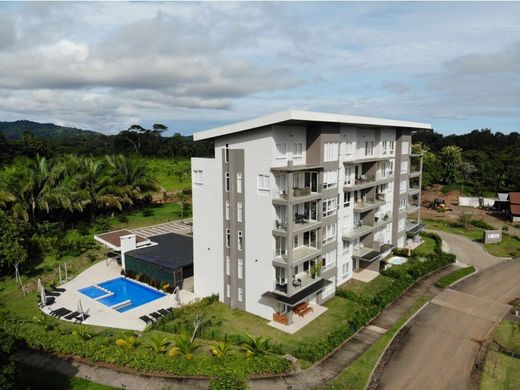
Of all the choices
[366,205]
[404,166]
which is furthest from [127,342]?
[404,166]

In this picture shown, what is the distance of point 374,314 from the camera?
27.9 m

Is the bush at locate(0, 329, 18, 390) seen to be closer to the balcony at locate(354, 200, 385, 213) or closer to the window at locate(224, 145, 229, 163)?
the window at locate(224, 145, 229, 163)

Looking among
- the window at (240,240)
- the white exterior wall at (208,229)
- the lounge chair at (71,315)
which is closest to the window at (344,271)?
the window at (240,240)

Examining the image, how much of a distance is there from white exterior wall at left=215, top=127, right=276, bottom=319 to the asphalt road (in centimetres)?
950

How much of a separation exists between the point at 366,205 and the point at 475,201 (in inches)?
1962

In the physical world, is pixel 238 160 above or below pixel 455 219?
above

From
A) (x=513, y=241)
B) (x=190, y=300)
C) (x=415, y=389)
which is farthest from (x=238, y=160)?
(x=513, y=241)

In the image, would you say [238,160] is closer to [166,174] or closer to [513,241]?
[513,241]

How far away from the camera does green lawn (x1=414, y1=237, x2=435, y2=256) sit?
1696 inches

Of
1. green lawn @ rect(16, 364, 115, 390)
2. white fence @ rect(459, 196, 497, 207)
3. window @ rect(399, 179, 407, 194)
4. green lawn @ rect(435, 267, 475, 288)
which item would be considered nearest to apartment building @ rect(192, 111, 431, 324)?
green lawn @ rect(435, 267, 475, 288)

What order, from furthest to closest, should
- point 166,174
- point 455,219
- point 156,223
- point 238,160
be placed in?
point 166,174
point 455,219
point 156,223
point 238,160

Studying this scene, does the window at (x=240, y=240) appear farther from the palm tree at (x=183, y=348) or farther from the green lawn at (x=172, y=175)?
the green lawn at (x=172, y=175)

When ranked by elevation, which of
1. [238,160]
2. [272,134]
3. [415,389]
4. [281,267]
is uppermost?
[272,134]

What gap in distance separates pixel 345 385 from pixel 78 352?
50.3 ft
